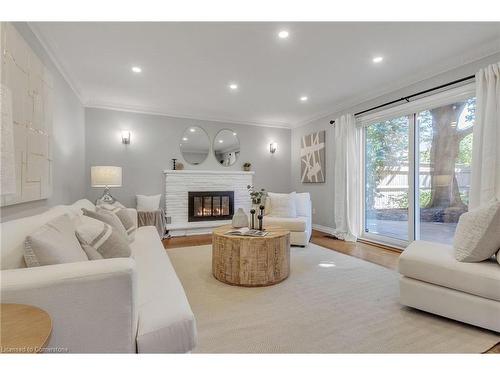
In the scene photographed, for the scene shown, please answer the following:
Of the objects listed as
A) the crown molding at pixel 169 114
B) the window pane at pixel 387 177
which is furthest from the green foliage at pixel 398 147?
the crown molding at pixel 169 114

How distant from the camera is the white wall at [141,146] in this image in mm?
4379

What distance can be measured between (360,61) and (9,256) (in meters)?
3.53

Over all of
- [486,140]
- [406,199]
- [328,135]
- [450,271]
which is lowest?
[450,271]

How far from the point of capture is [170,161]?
16.2 feet

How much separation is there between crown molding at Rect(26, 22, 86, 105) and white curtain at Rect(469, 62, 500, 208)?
4382mm

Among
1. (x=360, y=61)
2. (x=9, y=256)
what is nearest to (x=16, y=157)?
(x=9, y=256)

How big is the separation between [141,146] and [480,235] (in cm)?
484

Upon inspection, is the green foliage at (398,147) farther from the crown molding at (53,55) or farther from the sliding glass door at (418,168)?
the crown molding at (53,55)

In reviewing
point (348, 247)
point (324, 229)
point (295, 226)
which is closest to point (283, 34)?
point (295, 226)

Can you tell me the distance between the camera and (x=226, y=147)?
539cm

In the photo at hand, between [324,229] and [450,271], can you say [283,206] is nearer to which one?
[324,229]

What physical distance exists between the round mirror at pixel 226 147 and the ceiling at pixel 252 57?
1097 millimetres

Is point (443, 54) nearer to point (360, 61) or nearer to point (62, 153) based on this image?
point (360, 61)

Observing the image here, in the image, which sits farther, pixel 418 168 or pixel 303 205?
pixel 303 205
